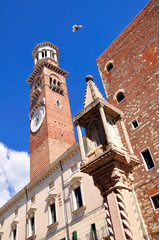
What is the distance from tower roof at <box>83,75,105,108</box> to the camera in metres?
6.77

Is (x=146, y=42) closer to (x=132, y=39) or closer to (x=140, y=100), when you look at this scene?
(x=132, y=39)

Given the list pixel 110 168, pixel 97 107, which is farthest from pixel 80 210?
pixel 110 168

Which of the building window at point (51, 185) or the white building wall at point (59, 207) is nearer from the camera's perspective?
the white building wall at point (59, 207)

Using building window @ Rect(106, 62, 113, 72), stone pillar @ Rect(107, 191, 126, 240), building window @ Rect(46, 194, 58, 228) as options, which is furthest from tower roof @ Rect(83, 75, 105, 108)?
building window @ Rect(106, 62, 113, 72)

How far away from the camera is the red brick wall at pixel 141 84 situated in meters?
11.7

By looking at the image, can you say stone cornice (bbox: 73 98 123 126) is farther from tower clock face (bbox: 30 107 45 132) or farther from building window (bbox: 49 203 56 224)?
tower clock face (bbox: 30 107 45 132)

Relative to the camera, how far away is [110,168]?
524 cm

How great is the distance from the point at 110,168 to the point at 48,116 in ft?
73.0

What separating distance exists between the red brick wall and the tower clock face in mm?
11471

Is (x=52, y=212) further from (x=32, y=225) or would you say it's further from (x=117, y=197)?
(x=117, y=197)

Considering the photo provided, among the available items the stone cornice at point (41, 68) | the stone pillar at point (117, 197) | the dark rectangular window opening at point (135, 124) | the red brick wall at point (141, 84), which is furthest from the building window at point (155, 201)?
the stone cornice at point (41, 68)

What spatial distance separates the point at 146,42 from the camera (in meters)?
→ 15.4

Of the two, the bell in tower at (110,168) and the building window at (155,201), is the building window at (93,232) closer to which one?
the building window at (155,201)

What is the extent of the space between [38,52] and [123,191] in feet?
115
